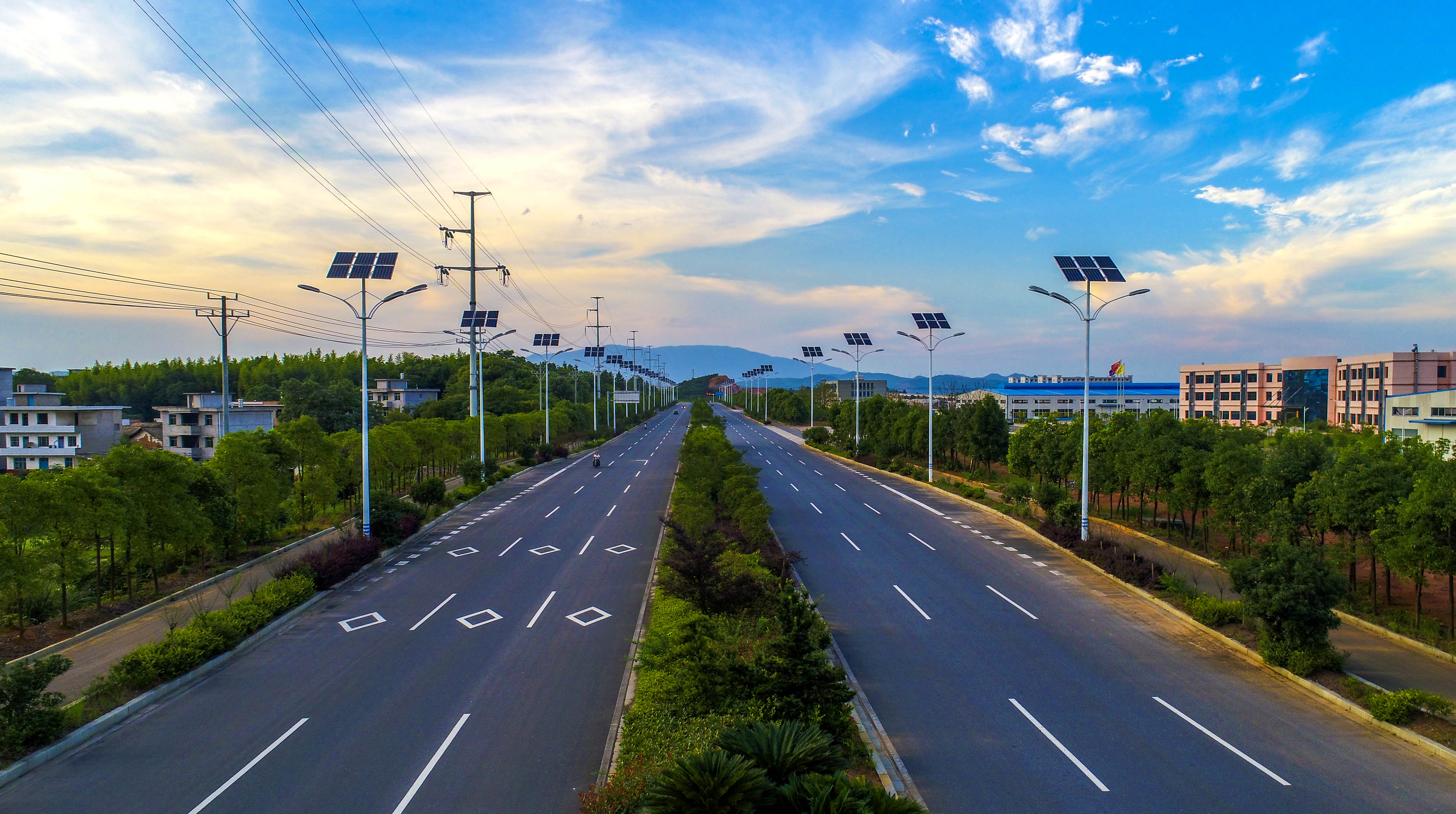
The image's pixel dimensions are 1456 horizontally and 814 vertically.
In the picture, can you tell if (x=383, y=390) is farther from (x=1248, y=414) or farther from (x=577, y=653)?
(x=1248, y=414)

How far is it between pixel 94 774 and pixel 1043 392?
121m

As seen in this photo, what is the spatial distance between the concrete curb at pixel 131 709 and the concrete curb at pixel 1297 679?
18514 millimetres

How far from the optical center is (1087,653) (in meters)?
13.8

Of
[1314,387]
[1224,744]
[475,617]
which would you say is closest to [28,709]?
[475,617]

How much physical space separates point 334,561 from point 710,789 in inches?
613

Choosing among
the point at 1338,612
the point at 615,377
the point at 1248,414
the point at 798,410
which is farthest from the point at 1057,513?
the point at 615,377

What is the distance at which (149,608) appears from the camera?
1661 cm

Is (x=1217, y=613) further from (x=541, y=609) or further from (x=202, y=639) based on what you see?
(x=202, y=639)

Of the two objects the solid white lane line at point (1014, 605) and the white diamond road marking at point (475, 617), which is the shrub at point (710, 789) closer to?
the white diamond road marking at point (475, 617)

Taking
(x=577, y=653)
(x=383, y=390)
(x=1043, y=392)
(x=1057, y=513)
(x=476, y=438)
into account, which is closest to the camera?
(x=577, y=653)

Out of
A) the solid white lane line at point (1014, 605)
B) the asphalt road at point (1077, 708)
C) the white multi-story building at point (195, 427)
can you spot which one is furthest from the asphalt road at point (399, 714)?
the white multi-story building at point (195, 427)

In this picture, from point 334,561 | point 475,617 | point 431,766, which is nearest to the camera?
point 431,766

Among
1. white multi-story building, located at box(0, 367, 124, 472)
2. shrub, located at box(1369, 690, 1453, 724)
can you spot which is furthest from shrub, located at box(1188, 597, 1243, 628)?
white multi-story building, located at box(0, 367, 124, 472)

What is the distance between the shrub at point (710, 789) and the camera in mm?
6785
